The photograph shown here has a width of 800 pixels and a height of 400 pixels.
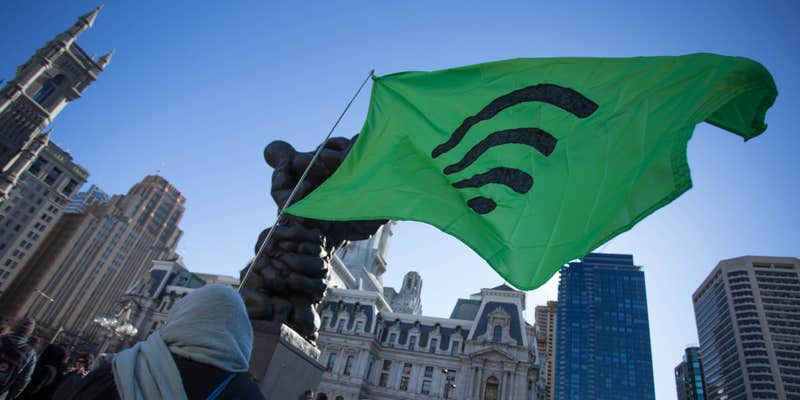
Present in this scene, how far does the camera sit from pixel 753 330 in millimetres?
91938

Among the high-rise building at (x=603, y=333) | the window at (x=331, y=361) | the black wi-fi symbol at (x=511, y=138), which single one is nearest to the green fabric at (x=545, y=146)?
the black wi-fi symbol at (x=511, y=138)

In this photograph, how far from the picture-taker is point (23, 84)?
66.5 m

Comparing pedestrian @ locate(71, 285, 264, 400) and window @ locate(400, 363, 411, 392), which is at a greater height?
window @ locate(400, 363, 411, 392)

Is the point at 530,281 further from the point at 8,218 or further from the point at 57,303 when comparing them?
the point at 57,303

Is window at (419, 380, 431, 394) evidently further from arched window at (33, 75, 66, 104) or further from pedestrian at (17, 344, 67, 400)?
arched window at (33, 75, 66, 104)

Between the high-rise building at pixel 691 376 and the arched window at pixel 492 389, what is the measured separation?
11003 cm

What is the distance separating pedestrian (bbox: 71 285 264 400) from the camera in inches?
53.6

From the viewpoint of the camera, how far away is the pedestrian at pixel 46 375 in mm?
5613

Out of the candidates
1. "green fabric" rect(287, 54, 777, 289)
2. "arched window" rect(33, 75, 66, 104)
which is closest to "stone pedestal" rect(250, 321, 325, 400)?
"green fabric" rect(287, 54, 777, 289)

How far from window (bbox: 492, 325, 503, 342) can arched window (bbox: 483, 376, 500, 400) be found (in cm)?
368

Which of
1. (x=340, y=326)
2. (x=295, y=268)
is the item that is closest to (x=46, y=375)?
(x=295, y=268)

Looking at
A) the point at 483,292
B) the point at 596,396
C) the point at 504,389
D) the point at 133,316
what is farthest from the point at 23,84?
the point at 596,396

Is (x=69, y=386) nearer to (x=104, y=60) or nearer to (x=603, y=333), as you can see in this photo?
(x=104, y=60)

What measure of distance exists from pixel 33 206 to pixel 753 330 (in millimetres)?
161479
